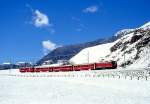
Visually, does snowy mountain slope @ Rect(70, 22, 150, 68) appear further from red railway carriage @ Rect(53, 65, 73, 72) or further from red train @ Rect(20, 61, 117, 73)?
red railway carriage @ Rect(53, 65, 73, 72)

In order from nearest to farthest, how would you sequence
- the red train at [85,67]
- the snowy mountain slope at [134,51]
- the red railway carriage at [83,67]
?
the red train at [85,67] < the red railway carriage at [83,67] < the snowy mountain slope at [134,51]

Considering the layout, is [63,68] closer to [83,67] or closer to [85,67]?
[83,67]

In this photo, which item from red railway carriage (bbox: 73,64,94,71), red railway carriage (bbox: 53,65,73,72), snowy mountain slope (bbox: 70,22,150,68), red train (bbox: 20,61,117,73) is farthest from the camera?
red railway carriage (bbox: 53,65,73,72)

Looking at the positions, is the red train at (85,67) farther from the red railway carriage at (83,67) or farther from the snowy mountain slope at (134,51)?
the snowy mountain slope at (134,51)

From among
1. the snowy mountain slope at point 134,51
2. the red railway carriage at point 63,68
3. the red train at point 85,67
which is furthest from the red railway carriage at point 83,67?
the snowy mountain slope at point 134,51

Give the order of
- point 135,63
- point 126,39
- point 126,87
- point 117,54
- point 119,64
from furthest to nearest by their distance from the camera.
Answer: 1. point 126,39
2. point 117,54
3. point 119,64
4. point 135,63
5. point 126,87

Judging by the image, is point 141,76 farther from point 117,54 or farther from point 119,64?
point 117,54

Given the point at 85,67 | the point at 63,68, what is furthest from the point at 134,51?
the point at 63,68

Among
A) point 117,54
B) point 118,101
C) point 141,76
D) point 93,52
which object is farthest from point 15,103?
point 93,52

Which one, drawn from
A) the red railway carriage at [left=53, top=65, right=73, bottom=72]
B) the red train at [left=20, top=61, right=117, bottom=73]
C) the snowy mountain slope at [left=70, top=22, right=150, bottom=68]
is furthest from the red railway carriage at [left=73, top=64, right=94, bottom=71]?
the snowy mountain slope at [left=70, top=22, right=150, bottom=68]

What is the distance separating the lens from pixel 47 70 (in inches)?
4316

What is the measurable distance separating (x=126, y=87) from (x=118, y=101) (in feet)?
47.1

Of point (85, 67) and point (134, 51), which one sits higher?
point (134, 51)

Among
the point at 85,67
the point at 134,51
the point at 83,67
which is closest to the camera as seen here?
the point at 85,67
